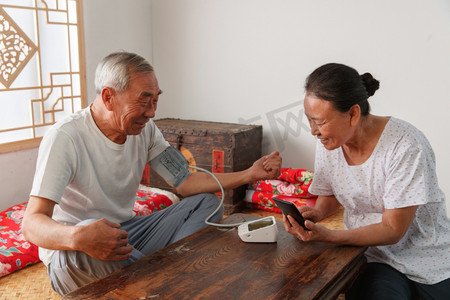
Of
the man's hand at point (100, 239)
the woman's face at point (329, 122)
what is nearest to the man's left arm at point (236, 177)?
the woman's face at point (329, 122)

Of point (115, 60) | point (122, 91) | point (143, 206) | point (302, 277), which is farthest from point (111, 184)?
Result: point (143, 206)

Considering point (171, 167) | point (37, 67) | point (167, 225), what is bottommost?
point (167, 225)

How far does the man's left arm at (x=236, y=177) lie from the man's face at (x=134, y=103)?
41cm

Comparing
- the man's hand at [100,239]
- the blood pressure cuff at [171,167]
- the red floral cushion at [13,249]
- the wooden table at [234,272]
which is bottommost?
the red floral cushion at [13,249]

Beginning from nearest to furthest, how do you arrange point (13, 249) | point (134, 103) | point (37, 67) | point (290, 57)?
point (134, 103) < point (13, 249) < point (37, 67) < point (290, 57)

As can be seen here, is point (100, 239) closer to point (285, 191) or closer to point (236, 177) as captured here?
point (236, 177)

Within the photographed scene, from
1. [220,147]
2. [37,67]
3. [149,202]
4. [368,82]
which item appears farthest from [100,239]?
[37,67]

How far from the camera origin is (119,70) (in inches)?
64.6

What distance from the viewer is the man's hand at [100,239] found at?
4.28 ft

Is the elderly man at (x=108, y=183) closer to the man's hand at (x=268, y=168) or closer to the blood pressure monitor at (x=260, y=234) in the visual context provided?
the man's hand at (x=268, y=168)

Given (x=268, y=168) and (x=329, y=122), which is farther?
(x=268, y=168)

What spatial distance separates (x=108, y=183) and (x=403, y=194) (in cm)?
115

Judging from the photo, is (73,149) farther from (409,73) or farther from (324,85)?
(409,73)

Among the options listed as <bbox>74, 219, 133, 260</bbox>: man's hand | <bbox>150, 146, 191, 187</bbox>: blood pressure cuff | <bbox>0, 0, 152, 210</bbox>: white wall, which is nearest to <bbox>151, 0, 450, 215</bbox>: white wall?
<bbox>0, 0, 152, 210</bbox>: white wall
